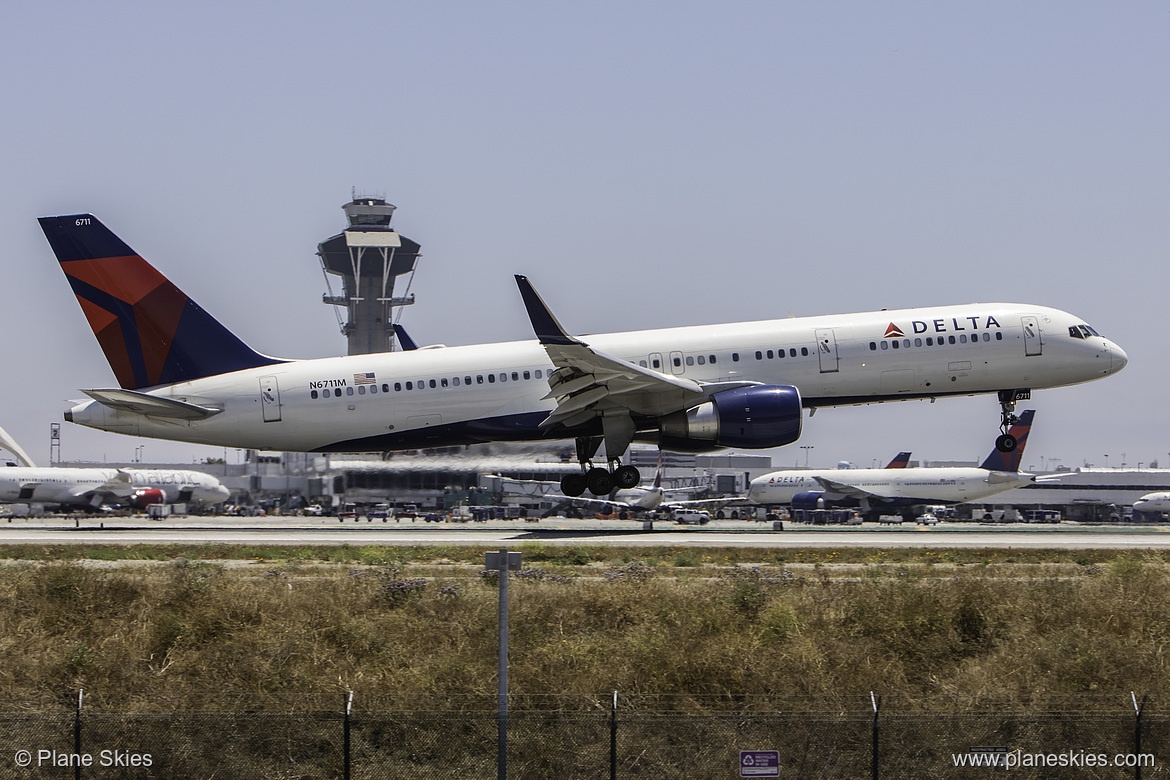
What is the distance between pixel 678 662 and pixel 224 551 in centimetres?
1744

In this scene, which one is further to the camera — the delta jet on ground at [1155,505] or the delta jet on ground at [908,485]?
the delta jet on ground at [1155,505]

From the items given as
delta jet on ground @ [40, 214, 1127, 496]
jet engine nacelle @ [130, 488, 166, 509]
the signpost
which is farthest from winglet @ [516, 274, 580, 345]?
jet engine nacelle @ [130, 488, 166, 509]

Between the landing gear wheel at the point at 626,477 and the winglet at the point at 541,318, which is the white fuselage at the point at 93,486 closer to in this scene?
the landing gear wheel at the point at 626,477

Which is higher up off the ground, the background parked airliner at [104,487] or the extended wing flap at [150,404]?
the extended wing flap at [150,404]

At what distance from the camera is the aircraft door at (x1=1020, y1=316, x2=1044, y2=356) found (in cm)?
3728

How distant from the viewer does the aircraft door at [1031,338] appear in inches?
1468

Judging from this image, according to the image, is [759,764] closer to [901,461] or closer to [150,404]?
[150,404]

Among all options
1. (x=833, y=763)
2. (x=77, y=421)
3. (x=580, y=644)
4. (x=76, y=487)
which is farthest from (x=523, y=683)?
(x=76, y=487)

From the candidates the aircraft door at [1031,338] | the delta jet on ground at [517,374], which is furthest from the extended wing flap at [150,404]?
the aircraft door at [1031,338]

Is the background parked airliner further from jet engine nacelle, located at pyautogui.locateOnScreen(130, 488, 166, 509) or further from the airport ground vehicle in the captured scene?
the airport ground vehicle

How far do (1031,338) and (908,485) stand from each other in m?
40.9

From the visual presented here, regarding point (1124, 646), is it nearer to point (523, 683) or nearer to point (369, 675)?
point (523, 683)

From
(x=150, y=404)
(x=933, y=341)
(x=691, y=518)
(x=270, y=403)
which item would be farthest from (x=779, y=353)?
(x=691, y=518)

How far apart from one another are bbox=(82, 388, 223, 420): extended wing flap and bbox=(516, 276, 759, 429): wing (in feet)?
40.4
